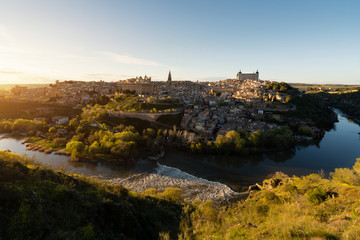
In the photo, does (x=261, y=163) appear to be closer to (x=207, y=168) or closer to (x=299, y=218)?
(x=207, y=168)

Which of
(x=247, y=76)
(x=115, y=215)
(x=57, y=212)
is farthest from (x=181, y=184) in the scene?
(x=247, y=76)

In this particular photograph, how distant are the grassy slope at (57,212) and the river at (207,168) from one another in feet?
22.5

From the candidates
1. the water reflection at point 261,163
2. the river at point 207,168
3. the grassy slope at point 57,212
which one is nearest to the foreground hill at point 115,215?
the grassy slope at point 57,212

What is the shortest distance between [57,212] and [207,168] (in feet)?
46.4

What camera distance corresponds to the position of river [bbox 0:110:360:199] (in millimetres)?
13562

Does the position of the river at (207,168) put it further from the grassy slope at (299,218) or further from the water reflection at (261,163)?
the grassy slope at (299,218)

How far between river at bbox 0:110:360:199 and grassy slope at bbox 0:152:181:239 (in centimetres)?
686

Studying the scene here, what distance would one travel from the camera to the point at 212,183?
13945 millimetres

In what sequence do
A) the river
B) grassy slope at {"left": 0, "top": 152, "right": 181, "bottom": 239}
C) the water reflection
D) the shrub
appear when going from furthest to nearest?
the water reflection < the river < the shrub < grassy slope at {"left": 0, "top": 152, "right": 181, "bottom": 239}

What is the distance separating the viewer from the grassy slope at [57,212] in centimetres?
335

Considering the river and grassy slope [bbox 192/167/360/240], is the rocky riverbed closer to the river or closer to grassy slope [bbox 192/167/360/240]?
the river

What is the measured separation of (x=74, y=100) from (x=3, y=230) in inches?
1822

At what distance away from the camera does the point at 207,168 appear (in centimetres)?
1659

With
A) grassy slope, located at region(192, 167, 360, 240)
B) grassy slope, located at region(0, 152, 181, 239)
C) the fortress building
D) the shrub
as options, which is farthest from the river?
the fortress building
